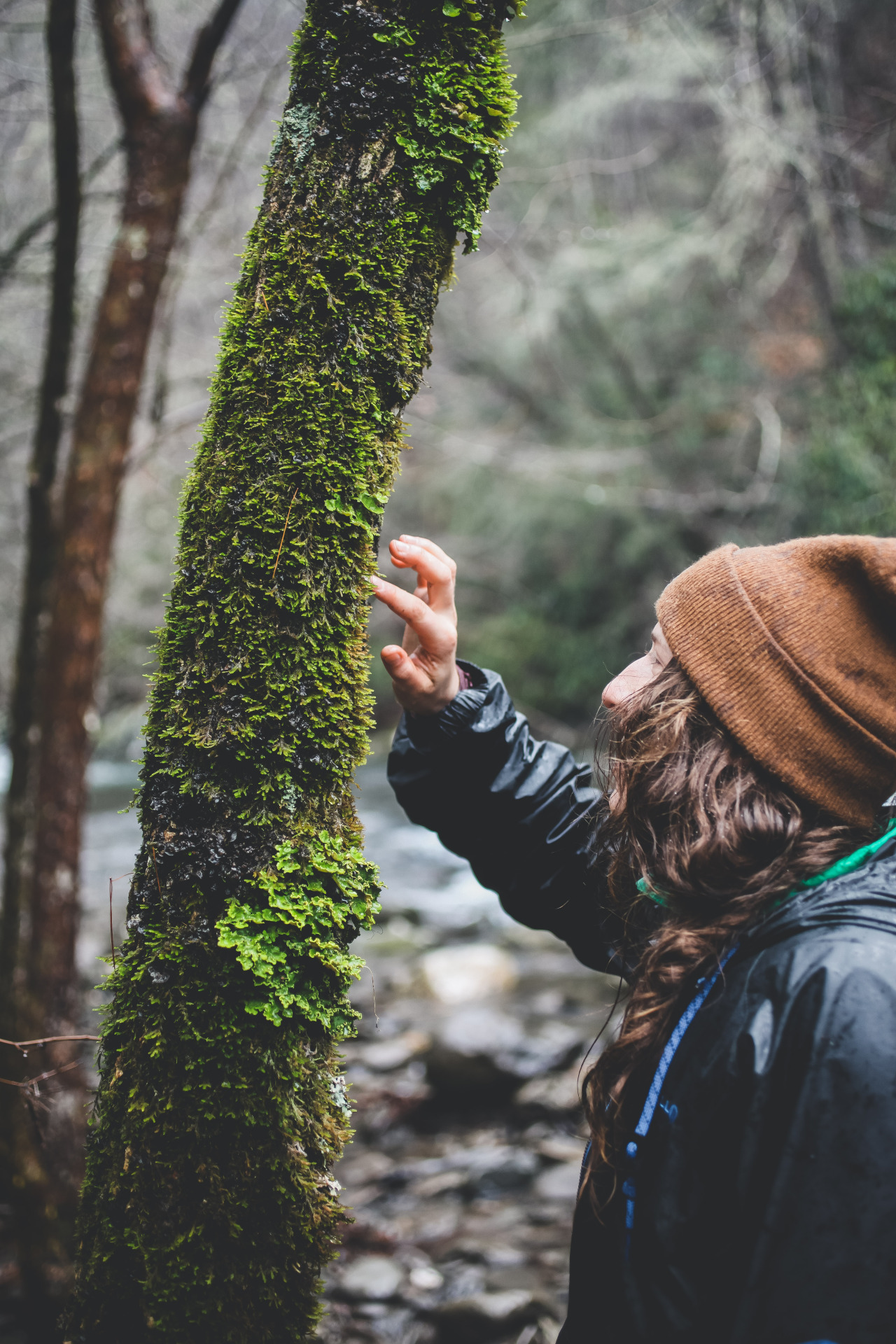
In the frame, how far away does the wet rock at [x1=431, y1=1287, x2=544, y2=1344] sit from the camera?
3.23 metres

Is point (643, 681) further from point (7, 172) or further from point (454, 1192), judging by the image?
point (7, 172)

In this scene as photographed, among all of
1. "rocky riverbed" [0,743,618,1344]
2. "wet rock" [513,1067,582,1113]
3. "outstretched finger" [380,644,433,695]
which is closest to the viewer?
"outstretched finger" [380,644,433,695]

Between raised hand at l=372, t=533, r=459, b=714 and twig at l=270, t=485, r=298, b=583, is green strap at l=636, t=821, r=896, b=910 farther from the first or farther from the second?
twig at l=270, t=485, r=298, b=583

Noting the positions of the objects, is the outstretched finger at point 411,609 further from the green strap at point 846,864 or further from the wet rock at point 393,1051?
the wet rock at point 393,1051

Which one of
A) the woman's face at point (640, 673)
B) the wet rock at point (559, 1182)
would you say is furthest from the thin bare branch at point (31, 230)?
the wet rock at point (559, 1182)

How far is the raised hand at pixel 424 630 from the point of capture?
5.17 feet

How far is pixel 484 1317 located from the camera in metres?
3.27

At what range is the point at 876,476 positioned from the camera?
9.29 m

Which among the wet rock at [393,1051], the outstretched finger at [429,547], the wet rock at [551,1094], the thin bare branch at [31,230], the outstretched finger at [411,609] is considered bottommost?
the wet rock at [551,1094]

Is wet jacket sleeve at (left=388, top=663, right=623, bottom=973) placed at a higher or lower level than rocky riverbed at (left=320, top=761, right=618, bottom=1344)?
higher

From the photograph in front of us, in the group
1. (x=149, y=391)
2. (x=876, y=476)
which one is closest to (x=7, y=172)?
(x=149, y=391)

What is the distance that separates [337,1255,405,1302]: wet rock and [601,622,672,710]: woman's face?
3.19m

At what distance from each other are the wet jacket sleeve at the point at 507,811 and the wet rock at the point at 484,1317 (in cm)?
231

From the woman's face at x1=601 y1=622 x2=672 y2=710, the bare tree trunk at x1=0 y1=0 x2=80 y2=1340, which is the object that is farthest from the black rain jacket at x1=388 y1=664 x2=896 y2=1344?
the bare tree trunk at x1=0 y1=0 x2=80 y2=1340
